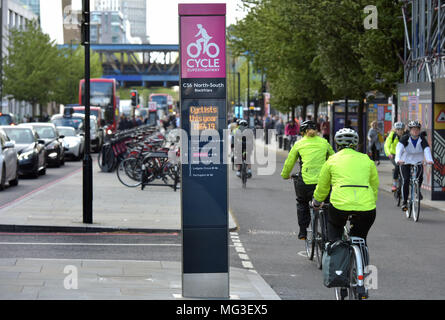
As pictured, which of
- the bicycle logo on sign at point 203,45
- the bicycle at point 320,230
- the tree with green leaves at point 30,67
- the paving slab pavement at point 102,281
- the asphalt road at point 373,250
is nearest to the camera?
the bicycle logo on sign at point 203,45

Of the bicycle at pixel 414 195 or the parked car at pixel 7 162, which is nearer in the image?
the bicycle at pixel 414 195

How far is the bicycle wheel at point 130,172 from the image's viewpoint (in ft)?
76.3

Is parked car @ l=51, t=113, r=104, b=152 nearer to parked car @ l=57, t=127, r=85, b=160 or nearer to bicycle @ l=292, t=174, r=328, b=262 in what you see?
parked car @ l=57, t=127, r=85, b=160

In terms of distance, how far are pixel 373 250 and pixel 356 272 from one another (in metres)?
5.28

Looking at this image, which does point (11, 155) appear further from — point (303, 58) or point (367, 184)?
point (303, 58)

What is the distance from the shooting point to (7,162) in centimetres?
2208

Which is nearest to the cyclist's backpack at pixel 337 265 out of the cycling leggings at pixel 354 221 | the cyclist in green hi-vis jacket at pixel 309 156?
the cycling leggings at pixel 354 221

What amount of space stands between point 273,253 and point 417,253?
6.20 ft

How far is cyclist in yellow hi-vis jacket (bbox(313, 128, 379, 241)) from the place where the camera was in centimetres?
769

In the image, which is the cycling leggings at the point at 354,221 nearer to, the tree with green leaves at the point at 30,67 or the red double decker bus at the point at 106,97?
the red double decker bus at the point at 106,97

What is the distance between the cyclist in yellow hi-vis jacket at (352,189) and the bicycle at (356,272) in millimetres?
131

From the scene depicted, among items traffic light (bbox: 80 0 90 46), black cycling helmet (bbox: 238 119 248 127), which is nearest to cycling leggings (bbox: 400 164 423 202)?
traffic light (bbox: 80 0 90 46)

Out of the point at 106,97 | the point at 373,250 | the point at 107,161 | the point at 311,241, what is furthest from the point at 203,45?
the point at 106,97
